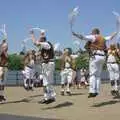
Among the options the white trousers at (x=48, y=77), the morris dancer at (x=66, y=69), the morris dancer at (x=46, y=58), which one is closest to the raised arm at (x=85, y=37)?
the morris dancer at (x=46, y=58)

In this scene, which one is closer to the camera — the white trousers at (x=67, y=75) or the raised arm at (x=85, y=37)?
the raised arm at (x=85, y=37)

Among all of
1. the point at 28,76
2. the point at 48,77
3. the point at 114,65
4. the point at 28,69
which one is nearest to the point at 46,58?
the point at 48,77

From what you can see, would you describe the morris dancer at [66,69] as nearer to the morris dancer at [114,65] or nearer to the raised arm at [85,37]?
the morris dancer at [114,65]

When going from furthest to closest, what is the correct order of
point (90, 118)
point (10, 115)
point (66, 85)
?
point (66, 85), point (10, 115), point (90, 118)

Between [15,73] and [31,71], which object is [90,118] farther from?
[15,73]

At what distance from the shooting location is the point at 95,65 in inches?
592

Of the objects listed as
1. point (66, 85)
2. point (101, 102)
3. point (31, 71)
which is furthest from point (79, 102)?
point (31, 71)

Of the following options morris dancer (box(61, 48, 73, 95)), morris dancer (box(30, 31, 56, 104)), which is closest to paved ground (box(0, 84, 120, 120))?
morris dancer (box(30, 31, 56, 104))

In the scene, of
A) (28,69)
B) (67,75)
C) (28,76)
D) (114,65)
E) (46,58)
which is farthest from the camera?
(28,69)

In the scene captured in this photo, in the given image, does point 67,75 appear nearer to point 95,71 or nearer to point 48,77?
point 48,77

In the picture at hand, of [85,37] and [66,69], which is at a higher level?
[85,37]

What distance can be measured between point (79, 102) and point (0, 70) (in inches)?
118

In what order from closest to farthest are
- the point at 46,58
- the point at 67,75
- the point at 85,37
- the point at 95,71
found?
the point at 85,37 → the point at 95,71 → the point at 46,58 → the point at 67,75

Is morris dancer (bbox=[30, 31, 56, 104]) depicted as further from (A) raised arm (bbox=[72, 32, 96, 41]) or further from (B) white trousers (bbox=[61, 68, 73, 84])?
(B) white trousers (bbox=[61, 68, 73, 84])
